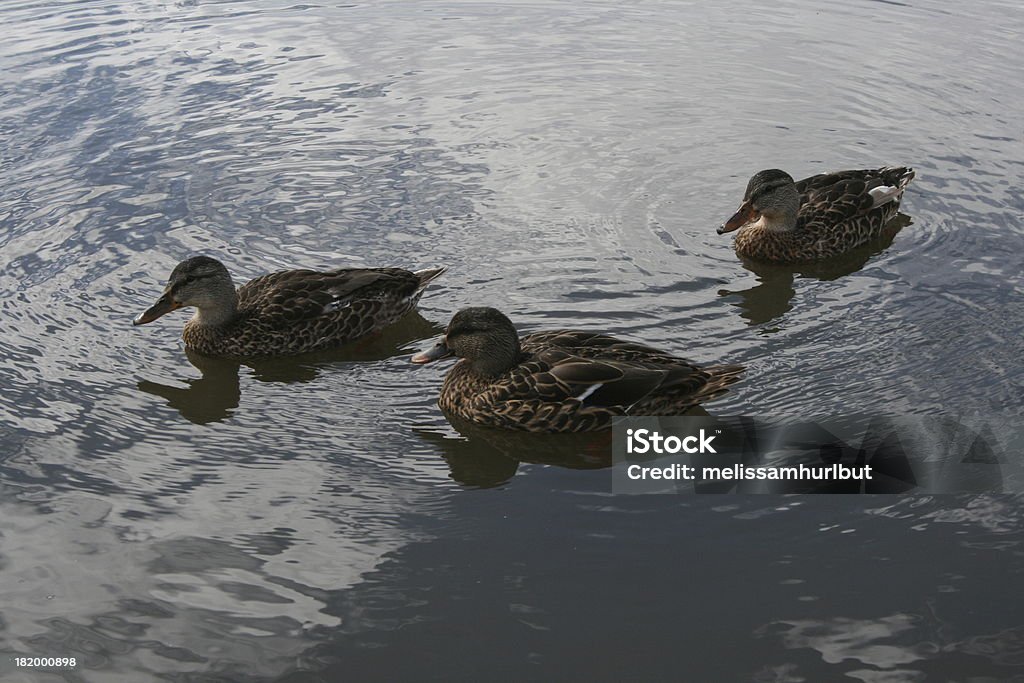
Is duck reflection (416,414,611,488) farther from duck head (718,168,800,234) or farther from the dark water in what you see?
duck head (718,168,800,234)

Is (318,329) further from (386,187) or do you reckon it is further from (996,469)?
(996,469)

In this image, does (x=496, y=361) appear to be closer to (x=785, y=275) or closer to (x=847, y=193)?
(x=785, y=275)

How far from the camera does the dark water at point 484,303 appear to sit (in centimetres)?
541

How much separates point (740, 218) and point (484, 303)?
8.66 ft

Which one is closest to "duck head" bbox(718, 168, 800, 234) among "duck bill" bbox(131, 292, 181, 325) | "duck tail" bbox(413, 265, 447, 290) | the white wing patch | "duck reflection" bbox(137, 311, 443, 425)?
"duck tail" bbox(413, 265, 447, 290)

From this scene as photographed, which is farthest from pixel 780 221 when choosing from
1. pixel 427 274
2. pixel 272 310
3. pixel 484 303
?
pixel 272 310

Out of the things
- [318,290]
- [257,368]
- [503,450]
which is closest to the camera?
[503,450]

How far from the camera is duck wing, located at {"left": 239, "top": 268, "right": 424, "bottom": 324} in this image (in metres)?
8.53

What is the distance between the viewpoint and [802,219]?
10430 mm

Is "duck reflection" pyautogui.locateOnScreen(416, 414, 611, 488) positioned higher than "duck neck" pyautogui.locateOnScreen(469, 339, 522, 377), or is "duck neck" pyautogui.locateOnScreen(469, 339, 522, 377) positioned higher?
"duck neck" pyautogui.locateOnScreen(469, 339, 522, 377)

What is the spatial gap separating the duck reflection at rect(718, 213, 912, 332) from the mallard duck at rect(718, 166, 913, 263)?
0.08 m

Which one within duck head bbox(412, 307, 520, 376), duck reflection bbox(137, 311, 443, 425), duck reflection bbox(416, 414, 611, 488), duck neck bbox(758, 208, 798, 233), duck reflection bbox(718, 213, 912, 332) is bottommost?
duck reflection bbox(416, 414, 611, 488)

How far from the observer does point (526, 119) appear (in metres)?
12.7

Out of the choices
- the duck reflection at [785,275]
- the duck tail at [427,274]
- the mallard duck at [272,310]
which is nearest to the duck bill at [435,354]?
the mallard duck at [272,310]
